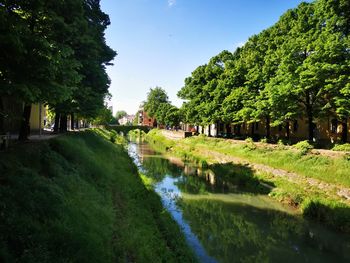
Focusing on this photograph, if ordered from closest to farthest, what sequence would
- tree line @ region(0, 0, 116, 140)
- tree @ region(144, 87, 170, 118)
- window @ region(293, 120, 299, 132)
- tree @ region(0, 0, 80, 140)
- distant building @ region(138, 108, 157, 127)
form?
tree @ region(0, 0, 80, 140), tree line @ region(0, 0, 116, 140), window @ region(293, 120, 299, 132), tree @ region(144, 87, 170, 118), distant building @ region(138, 108, 157, 127)

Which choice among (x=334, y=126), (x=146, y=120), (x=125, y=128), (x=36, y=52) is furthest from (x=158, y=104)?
(x=36, y=52)

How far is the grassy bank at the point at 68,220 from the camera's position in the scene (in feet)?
24.2

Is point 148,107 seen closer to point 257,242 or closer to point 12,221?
point 257,242

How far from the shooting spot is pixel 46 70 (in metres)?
10.4

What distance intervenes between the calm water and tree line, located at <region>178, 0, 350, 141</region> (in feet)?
28.3

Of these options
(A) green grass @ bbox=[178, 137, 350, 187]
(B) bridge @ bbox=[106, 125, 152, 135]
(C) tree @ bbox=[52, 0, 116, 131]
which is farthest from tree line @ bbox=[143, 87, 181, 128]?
(C) tree @ bbox=[52, 0, 116, 131]

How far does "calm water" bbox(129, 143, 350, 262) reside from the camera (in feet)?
47.9

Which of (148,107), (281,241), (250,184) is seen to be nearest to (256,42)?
(250,184)

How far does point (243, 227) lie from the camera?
17750 mm

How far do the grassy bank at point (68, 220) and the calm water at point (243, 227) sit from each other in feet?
7.99

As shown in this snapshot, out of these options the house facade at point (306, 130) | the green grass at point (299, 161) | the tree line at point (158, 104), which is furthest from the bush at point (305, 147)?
the tree line at point (158, 104)

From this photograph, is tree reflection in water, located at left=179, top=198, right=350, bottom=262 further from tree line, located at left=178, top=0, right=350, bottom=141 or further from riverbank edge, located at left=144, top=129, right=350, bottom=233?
tree line, located at left=178, top=0, right=350, bottom=141

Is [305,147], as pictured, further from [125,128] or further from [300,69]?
[125,128]

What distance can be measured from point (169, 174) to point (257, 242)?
59.1 feet
